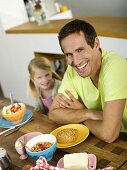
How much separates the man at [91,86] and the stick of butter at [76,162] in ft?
0.70

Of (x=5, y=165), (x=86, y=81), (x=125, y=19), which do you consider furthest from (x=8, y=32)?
(x=5, y=165)

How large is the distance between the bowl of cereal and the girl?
1.06 meters

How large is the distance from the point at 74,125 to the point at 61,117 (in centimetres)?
12

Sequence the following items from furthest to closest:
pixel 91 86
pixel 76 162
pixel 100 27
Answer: pixel 100 27
pixel 91 86
pixel 76 162

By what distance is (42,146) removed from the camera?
145cm

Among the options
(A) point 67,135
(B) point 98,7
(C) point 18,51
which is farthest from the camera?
(B) point 98,7

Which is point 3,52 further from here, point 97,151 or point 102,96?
→ point 97,151

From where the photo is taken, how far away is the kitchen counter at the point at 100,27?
97.8 inches

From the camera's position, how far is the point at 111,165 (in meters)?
1.28

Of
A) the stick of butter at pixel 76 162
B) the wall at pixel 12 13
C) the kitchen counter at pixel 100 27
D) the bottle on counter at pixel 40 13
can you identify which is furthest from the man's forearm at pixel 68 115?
the wall at pixel 12 13

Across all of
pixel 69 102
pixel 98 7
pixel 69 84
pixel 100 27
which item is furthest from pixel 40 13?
pixel 69 102

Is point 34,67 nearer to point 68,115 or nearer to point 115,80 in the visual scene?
point 68,115

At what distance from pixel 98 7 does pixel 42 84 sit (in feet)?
9.18

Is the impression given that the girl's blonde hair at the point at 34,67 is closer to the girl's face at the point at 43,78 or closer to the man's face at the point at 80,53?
the girl's face at the point at 43,78
